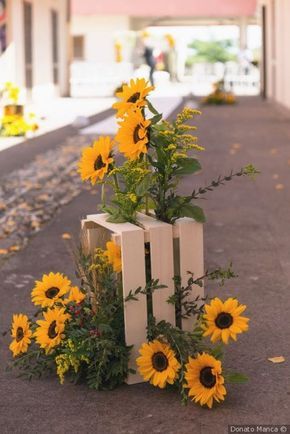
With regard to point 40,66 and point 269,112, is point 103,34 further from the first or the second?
point 269,112

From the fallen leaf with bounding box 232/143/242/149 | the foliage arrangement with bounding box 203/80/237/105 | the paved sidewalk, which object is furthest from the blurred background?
the paved sidewalk

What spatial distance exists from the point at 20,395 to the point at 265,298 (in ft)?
5.74

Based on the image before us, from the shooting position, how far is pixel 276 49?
78.5 feet

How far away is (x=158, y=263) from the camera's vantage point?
3.60m

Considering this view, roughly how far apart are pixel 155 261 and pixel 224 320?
0.35m

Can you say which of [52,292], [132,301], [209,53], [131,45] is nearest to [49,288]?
[52,292]

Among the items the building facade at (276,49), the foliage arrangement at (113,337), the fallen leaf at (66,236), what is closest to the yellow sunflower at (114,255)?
the foliage arrangement at (113,337)

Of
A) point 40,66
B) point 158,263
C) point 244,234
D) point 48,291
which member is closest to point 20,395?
point 48,291

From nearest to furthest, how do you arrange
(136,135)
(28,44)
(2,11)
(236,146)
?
(136,135) → (236,146) → (2,11) → (28,44)

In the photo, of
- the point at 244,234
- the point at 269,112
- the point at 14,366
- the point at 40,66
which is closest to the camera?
the point at 14,366

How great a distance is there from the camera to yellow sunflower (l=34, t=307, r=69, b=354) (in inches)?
145

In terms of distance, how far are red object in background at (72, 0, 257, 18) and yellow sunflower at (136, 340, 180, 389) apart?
3438cm

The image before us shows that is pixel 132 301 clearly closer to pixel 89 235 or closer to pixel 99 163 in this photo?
pixel 89 235

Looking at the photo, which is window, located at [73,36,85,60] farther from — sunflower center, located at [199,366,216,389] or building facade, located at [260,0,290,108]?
sunflower center, located at [199,366,216,389]
